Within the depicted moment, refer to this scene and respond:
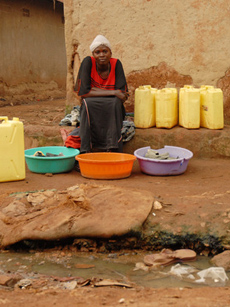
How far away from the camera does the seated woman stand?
16.4 feet

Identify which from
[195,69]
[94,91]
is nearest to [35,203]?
[94,91]

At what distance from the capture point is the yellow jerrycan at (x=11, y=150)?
4.30m

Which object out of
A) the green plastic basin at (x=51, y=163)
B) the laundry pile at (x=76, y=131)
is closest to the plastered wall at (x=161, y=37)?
the laundry pile at (x=76, y=131)

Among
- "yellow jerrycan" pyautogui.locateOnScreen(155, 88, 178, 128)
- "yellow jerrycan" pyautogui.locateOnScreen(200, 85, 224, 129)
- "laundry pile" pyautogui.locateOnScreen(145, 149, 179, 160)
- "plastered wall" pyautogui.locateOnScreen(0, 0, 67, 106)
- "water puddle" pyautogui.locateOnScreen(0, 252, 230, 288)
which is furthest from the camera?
"plastered wall" pyautogui.locateOnScreen(0, 0, 67, 106)

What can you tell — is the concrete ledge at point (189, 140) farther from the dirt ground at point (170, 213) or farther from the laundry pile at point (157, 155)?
the laundry pile at point (157, 155)

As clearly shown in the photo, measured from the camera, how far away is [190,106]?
5.27 m

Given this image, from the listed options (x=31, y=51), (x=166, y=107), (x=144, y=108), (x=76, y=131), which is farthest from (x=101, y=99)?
(x=31, y=51)

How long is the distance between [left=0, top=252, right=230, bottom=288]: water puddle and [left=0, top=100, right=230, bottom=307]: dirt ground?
20cm

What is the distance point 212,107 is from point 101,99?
1.24m

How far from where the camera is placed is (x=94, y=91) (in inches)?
203

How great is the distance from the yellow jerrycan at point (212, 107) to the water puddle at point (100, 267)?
2382 millimetres

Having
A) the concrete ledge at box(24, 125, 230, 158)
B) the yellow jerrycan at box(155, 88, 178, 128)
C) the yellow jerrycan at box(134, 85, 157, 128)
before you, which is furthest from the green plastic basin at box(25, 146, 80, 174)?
the yellow jerrycan at box(155, 88, 178, 128)

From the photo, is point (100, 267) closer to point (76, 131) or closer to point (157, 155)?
point (157, 155)

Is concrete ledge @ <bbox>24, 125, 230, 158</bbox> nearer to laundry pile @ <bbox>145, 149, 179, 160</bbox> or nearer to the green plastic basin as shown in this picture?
laundry pile @ <bbox>145, 149, 179, 160</bbox>
